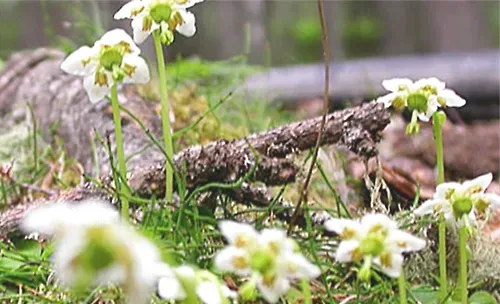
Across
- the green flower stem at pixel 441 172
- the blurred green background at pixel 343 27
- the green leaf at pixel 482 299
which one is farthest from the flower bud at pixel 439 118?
the blurred green background at pixel 343 27

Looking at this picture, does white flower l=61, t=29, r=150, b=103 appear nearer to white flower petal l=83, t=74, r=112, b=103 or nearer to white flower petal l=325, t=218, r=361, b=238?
white flower petal l=83, t=74, r=112, b=103

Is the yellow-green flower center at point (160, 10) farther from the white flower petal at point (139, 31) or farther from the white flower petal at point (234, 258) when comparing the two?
the white flower petal at point (234, 258)

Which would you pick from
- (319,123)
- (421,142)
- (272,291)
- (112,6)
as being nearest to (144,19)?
(319,123)

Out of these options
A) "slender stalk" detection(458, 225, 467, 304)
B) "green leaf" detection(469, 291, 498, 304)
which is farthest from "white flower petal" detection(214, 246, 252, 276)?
"green leaf" detection(469, 291, 498, 304)

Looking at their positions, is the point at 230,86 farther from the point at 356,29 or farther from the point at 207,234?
the point at 356,29

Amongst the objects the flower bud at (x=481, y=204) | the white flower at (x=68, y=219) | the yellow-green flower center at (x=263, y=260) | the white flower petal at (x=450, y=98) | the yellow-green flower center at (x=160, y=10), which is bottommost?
the flower bud at (x=481, y=204)

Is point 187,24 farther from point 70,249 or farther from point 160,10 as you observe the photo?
point 70,249
